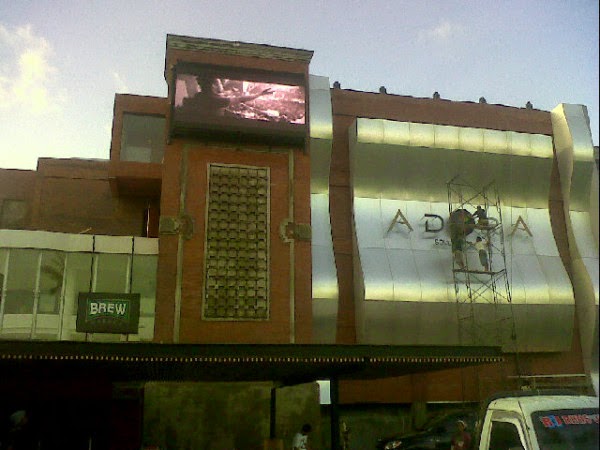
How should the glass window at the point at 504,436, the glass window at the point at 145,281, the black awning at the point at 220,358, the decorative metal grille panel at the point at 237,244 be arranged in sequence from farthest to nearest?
1. the decorative metal grille panel at the point at 237,244
2. the glass window at the point at 145,281
3. the black awning at the point at 220,358
4. the glass window at the point at 504,436

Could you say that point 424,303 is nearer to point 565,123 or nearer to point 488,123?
point 488,123

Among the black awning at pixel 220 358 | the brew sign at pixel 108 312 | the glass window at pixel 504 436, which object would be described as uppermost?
the brew sign at pixel 108 312

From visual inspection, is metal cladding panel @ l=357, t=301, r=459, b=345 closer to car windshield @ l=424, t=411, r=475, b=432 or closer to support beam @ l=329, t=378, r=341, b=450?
car windshield @ l=424, t=411, r=475, b=432

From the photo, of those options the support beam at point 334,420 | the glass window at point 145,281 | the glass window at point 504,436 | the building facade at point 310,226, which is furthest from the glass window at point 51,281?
the glass window at point 504,436

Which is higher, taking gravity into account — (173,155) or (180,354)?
(173,155)

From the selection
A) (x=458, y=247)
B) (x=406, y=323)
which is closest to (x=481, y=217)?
(x=458, y=247)

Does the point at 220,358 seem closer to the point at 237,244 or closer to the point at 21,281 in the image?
the point at 237,244

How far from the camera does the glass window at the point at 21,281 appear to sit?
2077 centimetres

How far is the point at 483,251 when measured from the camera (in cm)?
2641

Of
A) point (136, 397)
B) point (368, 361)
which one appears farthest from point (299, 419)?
point (368, 361)

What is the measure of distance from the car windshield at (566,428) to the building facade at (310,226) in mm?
15815

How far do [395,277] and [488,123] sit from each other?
10.0 m

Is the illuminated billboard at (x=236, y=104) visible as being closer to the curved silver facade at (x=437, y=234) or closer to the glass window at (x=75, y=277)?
the curved silver facade at (x=437, y=234)

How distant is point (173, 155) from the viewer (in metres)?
24.0
